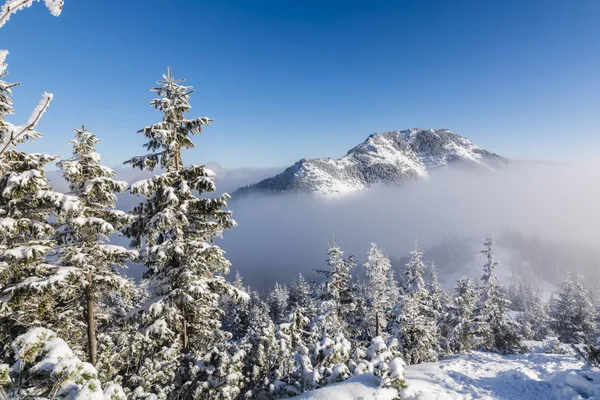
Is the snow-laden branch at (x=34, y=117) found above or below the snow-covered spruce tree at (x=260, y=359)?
above

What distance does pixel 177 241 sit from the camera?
11.3m

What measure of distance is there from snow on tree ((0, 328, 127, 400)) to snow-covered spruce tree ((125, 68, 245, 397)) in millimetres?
5845

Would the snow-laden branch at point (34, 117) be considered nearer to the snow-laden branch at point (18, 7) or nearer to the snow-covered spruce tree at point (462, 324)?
the snow-laden branch at point (18, 7)

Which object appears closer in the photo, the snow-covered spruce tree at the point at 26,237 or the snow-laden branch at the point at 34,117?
the snow-laden branch at the point at 34,117

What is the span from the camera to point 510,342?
29.5 meters

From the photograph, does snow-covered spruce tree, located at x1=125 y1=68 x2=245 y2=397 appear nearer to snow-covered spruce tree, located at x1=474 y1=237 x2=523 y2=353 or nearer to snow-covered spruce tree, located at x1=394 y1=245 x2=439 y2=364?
snow-covered spruce tree, located at x1=394 y1=245 x2=439 y2=364

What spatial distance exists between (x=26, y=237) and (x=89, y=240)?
2.08 metres

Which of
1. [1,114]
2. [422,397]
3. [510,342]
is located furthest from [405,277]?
[1,114]

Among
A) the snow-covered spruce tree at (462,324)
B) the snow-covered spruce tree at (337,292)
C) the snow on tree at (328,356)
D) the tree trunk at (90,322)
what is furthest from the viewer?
the snow-covered spruce tree at (462,324)

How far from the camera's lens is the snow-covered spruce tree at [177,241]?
432 inches

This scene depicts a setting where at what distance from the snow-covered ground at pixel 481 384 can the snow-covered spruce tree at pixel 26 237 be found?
885 centimetres

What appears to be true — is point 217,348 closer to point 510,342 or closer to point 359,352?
point 359,352

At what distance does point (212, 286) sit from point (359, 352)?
6158 mm

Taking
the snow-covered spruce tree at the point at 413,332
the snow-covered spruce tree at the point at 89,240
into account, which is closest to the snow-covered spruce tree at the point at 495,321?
the snow-covered spruce tree at the point at 413,332
